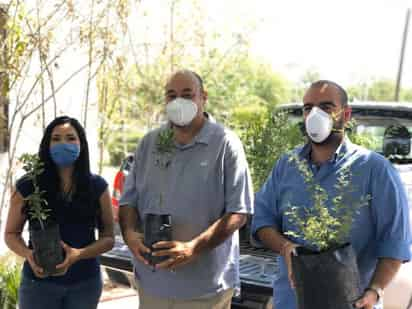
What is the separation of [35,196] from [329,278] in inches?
57.0

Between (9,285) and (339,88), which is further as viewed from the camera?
(9,285)

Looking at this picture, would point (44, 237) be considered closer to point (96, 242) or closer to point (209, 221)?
point (96, 242)

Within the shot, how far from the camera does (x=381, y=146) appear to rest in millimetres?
5094

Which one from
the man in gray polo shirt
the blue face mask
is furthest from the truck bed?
the blue face mask

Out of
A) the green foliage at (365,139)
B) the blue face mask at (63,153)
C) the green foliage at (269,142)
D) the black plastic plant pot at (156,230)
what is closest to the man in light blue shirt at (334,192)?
the black plastic plant pot at (156,230)

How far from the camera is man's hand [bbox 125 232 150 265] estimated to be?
110 inches

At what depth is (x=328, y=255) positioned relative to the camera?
216 cm

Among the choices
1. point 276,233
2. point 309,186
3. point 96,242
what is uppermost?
point 309,186

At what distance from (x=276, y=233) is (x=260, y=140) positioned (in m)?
2.62

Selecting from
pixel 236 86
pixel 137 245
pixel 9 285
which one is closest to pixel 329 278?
pixel 137 245

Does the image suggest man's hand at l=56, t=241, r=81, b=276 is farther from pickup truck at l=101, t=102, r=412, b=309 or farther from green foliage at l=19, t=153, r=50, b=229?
pickup truck at l=101, t=102, r=412, b=309

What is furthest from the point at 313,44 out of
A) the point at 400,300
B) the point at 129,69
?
the point at 400,300

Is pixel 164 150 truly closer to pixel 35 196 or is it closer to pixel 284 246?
pixel 35 196

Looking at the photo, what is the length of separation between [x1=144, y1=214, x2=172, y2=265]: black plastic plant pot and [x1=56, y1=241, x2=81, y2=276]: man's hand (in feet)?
1.30
